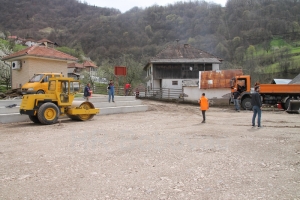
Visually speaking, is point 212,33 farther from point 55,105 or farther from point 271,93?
point 55,105

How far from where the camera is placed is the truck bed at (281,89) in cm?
1972

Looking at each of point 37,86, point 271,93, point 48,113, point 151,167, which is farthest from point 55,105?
point 271,93

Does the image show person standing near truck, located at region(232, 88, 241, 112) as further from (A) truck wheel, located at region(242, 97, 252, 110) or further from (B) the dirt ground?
(B) the dirt ground

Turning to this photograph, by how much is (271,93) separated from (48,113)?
16695 mm

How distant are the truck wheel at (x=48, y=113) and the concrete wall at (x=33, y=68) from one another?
10.4m

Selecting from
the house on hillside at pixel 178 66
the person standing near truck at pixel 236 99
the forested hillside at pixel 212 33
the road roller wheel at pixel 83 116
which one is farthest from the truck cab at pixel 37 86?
the forested hillside at pixel 212 33

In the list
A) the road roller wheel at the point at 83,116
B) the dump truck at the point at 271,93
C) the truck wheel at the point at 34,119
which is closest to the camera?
the truck wheel at the point at 34,119

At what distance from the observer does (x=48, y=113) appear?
1215 centimetres

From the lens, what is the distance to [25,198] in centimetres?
397

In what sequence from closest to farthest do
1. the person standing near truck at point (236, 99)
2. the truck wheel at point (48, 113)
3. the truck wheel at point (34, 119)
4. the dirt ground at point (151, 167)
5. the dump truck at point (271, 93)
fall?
the dirt ground at point (151, 167) < the truck wheel at point (48, 113) < the truck wheel at point (34, 119) < the person standing near truck at point (236, 99) < the dump truck at point (271, 93)

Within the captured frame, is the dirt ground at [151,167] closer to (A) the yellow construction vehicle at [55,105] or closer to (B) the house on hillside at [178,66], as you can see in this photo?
(A) the yellow construction vehicle at [55,105]

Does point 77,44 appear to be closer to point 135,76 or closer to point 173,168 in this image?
point 135,76

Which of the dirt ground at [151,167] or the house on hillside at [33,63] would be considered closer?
the dirt ground at [151,167]

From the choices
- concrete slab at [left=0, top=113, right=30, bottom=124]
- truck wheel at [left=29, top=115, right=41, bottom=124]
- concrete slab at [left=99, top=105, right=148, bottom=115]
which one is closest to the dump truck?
concrete slab at [left=99, top=105, right=148, bottom=115]
